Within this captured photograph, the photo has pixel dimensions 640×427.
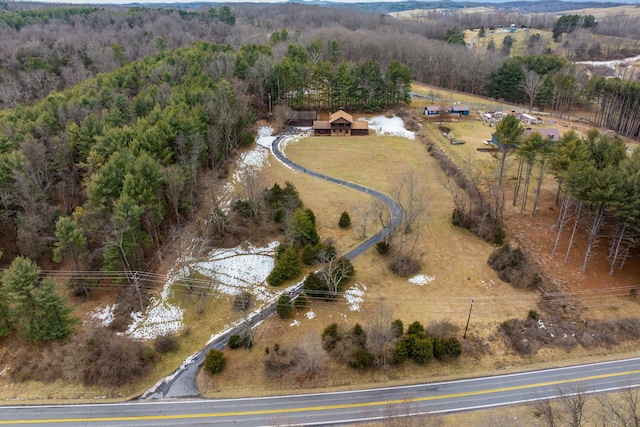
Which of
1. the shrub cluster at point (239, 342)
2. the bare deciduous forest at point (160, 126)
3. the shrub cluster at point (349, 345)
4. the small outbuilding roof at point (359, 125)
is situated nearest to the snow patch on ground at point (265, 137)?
the bare deciduous forest at point (160, 126)

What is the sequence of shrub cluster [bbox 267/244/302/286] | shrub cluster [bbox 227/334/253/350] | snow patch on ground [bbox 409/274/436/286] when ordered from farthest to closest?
1. snow patch on ground [bbox 409/274/436/286]
2. shrub cluster [bbox 267/244/302/286]
3. shrub cluster [bbox 227/334/253/350]

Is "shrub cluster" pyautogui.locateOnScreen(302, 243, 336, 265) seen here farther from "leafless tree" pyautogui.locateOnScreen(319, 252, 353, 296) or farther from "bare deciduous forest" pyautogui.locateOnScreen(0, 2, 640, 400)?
"bare deciduous forest" pyautogui.locateOnScreen(0, 2, 640, 400)

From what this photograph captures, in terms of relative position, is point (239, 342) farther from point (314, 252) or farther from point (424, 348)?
point (424, 348)

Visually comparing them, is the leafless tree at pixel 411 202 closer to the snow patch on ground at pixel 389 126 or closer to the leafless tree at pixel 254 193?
the leafless tree at pixel 254 193

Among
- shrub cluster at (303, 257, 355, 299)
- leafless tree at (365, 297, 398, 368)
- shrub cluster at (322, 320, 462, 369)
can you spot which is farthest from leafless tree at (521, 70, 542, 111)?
leafless tree at (365, 297, 398, 368)

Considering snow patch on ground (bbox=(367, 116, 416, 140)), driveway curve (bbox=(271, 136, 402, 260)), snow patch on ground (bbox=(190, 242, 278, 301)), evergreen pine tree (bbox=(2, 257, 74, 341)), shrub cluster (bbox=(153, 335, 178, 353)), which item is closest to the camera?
evergreen pine tree (bbox=(2, 257, 74, 341))
